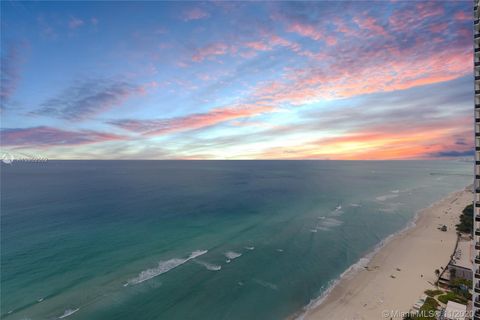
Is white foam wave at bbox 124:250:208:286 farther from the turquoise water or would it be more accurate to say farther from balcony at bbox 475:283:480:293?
balcony at bbox 475:283:480:293

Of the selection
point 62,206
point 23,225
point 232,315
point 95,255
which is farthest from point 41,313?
point 62,206

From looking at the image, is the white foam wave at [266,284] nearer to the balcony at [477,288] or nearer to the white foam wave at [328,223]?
the balcony at [477,288]

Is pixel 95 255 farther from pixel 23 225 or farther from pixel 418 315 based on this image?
pixel 418 315

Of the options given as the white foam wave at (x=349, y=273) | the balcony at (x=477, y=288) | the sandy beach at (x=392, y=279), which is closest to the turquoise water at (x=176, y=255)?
the white foam wave at (x=349, y=273)

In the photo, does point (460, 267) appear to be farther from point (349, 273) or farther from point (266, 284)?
point (266, 284)

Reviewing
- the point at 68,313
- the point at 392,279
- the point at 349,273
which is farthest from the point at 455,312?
the point at 68,313
